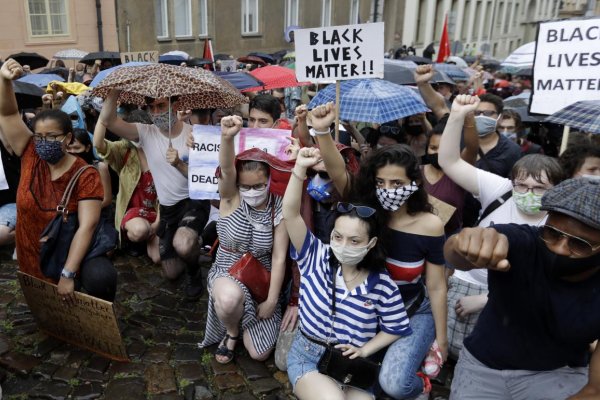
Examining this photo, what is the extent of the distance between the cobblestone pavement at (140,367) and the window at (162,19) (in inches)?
677

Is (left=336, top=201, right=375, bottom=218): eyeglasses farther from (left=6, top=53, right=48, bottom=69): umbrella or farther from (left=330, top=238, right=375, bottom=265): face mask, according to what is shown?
(left=6, top=53, right=48, bottom=69): umbrella

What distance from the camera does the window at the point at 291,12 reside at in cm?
2530

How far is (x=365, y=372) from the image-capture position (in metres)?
3.01

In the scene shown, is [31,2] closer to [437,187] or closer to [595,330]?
[437,187]

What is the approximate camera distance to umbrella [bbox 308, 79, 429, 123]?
16.7ft

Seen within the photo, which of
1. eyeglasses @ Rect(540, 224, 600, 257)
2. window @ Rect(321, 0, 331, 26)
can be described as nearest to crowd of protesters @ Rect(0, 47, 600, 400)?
eyeglasses @ Rect(540, 224, 600, 257)

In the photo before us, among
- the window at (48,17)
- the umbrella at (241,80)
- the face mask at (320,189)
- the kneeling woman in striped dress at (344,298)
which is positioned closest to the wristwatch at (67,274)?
the kneeling woman in striped dress at (344,298)

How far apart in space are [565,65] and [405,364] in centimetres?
309

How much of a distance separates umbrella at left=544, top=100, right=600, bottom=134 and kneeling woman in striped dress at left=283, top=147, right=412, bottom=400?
5.78ft

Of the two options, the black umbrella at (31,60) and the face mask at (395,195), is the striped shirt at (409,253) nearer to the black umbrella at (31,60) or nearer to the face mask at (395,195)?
the face mask at (395,195)

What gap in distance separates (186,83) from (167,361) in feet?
7.21

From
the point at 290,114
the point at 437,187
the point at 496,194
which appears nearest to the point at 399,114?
the point at 437,187

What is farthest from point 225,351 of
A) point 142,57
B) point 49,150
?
point 142,57

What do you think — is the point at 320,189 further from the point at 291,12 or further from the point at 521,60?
the point at 291,12
